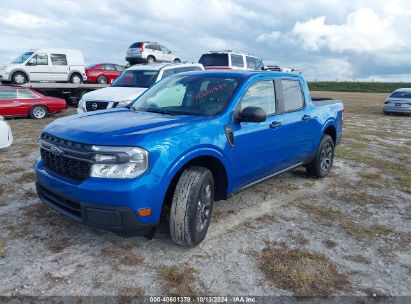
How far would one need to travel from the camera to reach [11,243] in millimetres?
3721

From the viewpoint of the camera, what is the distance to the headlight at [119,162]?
308cm

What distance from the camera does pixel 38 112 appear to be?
13883 mm

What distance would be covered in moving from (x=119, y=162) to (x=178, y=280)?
3.75ft

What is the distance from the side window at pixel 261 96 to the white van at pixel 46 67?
1488 centimetres

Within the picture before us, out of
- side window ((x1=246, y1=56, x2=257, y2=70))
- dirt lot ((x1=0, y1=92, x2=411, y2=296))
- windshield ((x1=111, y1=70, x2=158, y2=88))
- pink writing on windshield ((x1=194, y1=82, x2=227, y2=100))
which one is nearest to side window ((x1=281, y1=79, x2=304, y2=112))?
pink writing on windshield ((x1=194, y1=82, x2=227, y2=100))

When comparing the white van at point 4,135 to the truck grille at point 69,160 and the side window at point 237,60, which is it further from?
the side window at point 237,60

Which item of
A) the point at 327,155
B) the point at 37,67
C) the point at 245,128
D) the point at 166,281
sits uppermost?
the point at 37,67

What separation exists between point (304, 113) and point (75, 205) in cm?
356

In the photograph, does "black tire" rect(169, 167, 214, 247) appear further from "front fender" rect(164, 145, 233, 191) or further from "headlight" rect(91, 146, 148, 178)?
"headlight" rect(91, 146, 148, 178)

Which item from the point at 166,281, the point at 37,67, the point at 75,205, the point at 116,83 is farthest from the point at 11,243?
the point at 37,67

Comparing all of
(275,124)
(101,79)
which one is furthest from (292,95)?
(101,79)

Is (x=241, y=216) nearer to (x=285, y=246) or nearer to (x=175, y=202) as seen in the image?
(x=285, y=246)

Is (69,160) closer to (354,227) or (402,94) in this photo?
(354,227)

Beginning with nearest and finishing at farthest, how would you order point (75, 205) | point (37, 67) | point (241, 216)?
point (75, 205)
point (241, 216)
point (37, 67)
